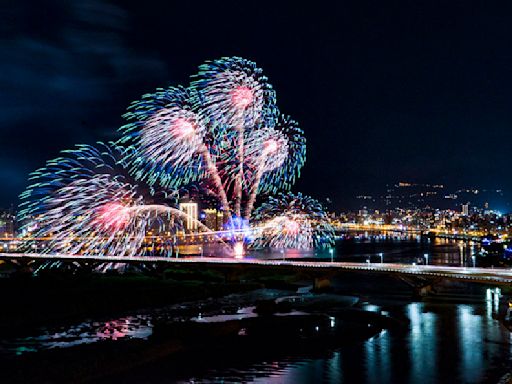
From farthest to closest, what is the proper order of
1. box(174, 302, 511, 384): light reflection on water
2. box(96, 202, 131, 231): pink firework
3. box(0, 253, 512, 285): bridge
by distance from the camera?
1. box(96, 202, 131, 231): pink firework
2. box(0, 253, 512, 285): bridge
3. box(174, 302, 511, 384): light reflection on water

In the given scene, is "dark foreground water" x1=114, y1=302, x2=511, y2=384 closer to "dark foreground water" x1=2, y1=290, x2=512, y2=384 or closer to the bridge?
"dark foreground water" x1=2, y1=290, x2=512, y2=384

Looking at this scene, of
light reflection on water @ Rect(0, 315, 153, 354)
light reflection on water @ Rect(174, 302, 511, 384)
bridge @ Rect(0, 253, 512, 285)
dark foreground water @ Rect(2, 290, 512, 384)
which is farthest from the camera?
bridge @ Rect(0, 253, 512, 285)

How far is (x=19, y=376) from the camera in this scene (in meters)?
32.6

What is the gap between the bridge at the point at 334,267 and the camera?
5172cm

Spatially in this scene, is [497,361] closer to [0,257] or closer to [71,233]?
[71,233]

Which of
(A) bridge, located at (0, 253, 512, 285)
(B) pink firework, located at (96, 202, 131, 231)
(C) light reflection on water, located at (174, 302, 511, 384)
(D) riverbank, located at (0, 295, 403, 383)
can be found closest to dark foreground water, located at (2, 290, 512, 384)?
(C) light reflection on water, located at (174, 302, 511, 384)

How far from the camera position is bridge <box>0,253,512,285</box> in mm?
51719

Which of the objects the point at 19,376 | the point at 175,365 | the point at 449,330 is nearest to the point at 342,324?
the point at 449,330

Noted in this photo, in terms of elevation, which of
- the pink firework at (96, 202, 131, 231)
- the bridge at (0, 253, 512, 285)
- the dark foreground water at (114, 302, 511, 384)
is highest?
the pink firework at (96, 202, 131, 231)

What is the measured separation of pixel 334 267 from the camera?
62469 mm

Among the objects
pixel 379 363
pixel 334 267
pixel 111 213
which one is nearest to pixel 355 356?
pixel 379 363

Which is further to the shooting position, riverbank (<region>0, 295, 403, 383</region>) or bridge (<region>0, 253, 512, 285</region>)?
bridge (<region>0, 253, 512, 285</region>)

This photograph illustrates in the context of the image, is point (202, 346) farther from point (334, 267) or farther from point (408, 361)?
point (334, 267)

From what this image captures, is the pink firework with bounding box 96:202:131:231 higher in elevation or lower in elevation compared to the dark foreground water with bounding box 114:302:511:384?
higher
